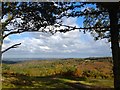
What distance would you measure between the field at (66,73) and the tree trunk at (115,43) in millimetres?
757

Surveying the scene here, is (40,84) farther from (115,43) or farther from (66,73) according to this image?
(115,43)

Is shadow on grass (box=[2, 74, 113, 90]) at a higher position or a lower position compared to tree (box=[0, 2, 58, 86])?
lower

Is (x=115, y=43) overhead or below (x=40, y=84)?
overhead

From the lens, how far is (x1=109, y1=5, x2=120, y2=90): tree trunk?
12195 millimetres

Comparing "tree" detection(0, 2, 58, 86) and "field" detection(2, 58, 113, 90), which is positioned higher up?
"tree" detection(0, 2, 58, 86)

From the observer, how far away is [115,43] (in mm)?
12477

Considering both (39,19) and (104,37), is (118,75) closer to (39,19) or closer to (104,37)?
(104,37)

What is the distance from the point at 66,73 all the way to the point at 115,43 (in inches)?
124

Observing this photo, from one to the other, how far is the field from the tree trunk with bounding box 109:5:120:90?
0.76 meters

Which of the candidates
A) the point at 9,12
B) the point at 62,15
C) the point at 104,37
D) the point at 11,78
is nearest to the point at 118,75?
the point at 104,37

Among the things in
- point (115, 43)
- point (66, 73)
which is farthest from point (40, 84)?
point (115, 43)

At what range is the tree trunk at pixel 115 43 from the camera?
40.0 ft

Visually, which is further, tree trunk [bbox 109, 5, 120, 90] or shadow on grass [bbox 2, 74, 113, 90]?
tree trunk [bbox 109, 5, 120, 90]

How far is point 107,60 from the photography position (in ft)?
45.4
